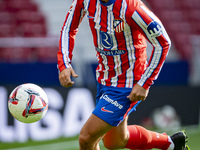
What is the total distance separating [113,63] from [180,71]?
Result: 630 cm

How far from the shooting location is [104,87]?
462cm

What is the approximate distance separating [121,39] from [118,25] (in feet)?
0.53

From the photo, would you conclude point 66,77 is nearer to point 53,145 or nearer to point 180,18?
point 53,145

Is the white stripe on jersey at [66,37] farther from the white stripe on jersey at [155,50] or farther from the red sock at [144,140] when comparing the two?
the red sock at [144,140]

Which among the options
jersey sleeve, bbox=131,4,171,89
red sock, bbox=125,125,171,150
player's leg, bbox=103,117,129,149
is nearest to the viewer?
jersey sleeve, bbox=131,4,171,89

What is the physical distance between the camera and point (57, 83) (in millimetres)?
9281

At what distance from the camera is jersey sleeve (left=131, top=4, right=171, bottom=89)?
411 cm

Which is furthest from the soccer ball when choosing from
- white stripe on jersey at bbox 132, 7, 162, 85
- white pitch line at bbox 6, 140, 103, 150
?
white pitch line at bbox 6, 140, 103, 150

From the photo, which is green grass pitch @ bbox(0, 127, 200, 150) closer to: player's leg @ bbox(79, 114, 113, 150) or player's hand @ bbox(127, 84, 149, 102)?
player's leg @ bbox(79, 114, 113, 150)

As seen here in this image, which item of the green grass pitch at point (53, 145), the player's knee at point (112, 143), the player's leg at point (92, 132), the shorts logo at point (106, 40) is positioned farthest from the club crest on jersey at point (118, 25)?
the green grass pitch at point (53, 145)

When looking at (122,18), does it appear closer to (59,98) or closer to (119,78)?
(119,78)

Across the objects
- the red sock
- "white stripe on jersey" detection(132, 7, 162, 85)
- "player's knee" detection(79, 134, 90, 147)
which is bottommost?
the red sock

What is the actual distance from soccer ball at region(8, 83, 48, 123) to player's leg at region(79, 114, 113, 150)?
0.51 m

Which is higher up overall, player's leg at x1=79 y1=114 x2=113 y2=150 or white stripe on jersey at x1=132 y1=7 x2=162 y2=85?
white stripe on jersey at x1=132 y1=7 x2=162 y2=85
